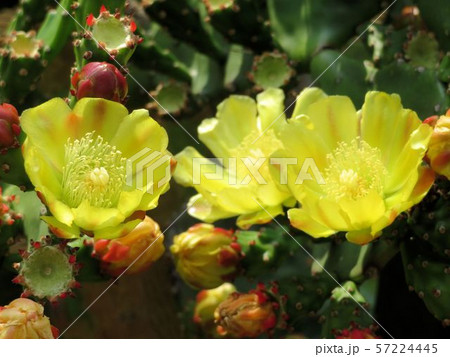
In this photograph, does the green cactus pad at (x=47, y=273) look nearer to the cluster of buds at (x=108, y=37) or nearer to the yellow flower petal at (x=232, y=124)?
the cluster of buds at (x=108, y=37)

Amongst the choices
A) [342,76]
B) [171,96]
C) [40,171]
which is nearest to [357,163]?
[342,76]

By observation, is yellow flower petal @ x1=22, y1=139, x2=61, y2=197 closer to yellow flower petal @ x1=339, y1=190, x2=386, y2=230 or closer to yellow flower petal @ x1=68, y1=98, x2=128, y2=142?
yellow flower petal @ x1=68, y1=98, x2=128, y2=142

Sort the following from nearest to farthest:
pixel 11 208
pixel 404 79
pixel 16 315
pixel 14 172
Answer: pixel 16 315 → pixel 14 172 → pixel 11 208 → pixel 404 79

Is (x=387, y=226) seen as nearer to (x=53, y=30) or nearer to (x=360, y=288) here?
(x=360, y=288)

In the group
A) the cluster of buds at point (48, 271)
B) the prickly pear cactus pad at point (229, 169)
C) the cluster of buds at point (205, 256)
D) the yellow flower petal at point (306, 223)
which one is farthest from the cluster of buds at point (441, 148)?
the cluster of buds at point (48, 271)

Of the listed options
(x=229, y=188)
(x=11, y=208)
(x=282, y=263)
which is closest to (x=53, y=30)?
(x=11, y=208)

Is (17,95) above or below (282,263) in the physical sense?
above

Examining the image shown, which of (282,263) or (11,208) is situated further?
(282,263)
